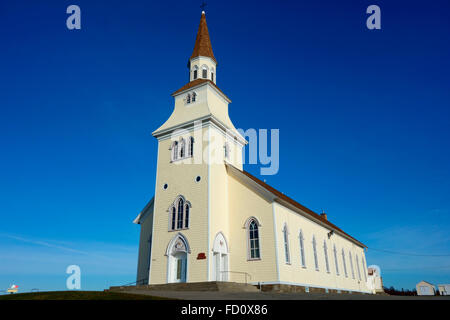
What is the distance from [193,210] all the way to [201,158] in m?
3.88

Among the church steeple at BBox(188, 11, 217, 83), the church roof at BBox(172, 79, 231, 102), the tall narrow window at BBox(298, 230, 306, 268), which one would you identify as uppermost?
the church steeple at BBox(188, 11, 217, 83)

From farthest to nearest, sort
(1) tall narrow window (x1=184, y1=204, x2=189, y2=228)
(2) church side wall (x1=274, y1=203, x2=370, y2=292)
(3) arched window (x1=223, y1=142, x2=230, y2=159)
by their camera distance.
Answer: (3) arched window (x1=223, y1=142, x2=230, y2=159), (1) tall narrow window (x1=184, y1=204, x2=189, y2=228), (2) church side wall (x1=274, y1=203, x2=370, y2=292)

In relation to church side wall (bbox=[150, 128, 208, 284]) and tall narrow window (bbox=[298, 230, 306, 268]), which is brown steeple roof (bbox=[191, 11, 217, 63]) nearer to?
church side wall (bbox=[150, 128, 208, 284])

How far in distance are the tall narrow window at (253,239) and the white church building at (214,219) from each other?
67mm

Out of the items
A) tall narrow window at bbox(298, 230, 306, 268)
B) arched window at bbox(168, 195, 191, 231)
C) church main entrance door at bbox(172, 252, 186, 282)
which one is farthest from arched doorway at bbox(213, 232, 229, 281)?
tall narrow window at bbox(298, 230, 306, 268)

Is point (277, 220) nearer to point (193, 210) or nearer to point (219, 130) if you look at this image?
point (193, 210)

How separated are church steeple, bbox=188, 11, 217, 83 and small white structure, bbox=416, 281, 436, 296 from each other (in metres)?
33.8

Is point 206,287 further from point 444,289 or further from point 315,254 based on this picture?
point 444,289

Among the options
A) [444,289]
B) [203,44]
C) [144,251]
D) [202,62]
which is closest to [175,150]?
[144,251]

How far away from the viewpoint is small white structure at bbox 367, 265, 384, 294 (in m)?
45.6

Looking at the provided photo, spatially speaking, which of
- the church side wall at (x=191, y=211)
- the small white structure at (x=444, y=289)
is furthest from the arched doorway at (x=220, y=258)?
the small white structure at (x=444, y=289)

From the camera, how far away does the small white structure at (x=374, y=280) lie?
45612mm

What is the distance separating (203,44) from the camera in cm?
3350

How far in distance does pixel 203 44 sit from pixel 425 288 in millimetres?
37261
